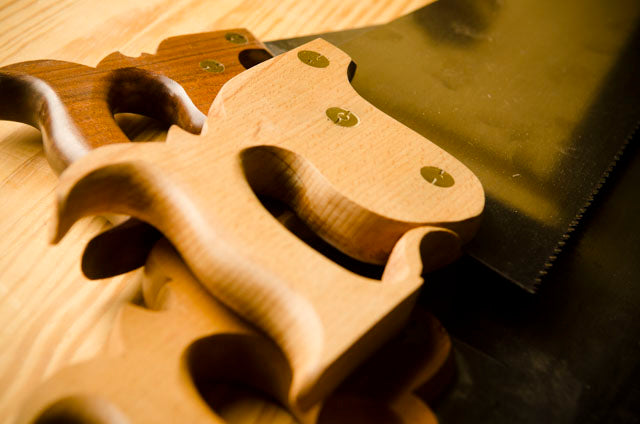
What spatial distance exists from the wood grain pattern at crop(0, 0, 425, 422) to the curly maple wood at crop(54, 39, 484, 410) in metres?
0.13

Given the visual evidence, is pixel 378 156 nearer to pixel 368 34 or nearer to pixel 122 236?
pixel 122 236

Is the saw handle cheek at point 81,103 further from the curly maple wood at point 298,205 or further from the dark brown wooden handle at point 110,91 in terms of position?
the curly maple wood at point 298,205

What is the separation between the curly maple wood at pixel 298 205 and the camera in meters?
0.45

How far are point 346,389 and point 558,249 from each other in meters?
0.30

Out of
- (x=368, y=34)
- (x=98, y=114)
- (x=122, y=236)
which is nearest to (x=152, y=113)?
(x=98, y=114)

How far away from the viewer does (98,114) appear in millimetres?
654

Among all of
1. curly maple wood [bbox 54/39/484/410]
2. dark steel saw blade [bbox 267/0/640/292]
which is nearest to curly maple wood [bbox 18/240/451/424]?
curly maple wood [bbox 54/39/484/410]

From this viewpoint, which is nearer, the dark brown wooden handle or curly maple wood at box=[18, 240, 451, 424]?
curly maple wood at box=[18, 240, 451, 424]

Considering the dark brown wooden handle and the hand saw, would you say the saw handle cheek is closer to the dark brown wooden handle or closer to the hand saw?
the dark brown wooden handle

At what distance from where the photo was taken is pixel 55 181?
2.29 feet

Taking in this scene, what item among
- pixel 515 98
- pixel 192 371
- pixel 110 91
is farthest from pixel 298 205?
pixel 515 98

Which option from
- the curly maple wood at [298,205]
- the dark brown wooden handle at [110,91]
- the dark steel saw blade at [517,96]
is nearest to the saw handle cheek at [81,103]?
the dark brown wooden handle at [110,91]

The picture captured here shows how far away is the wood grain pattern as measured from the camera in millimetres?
541

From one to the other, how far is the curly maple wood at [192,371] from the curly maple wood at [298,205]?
0.11 feet
